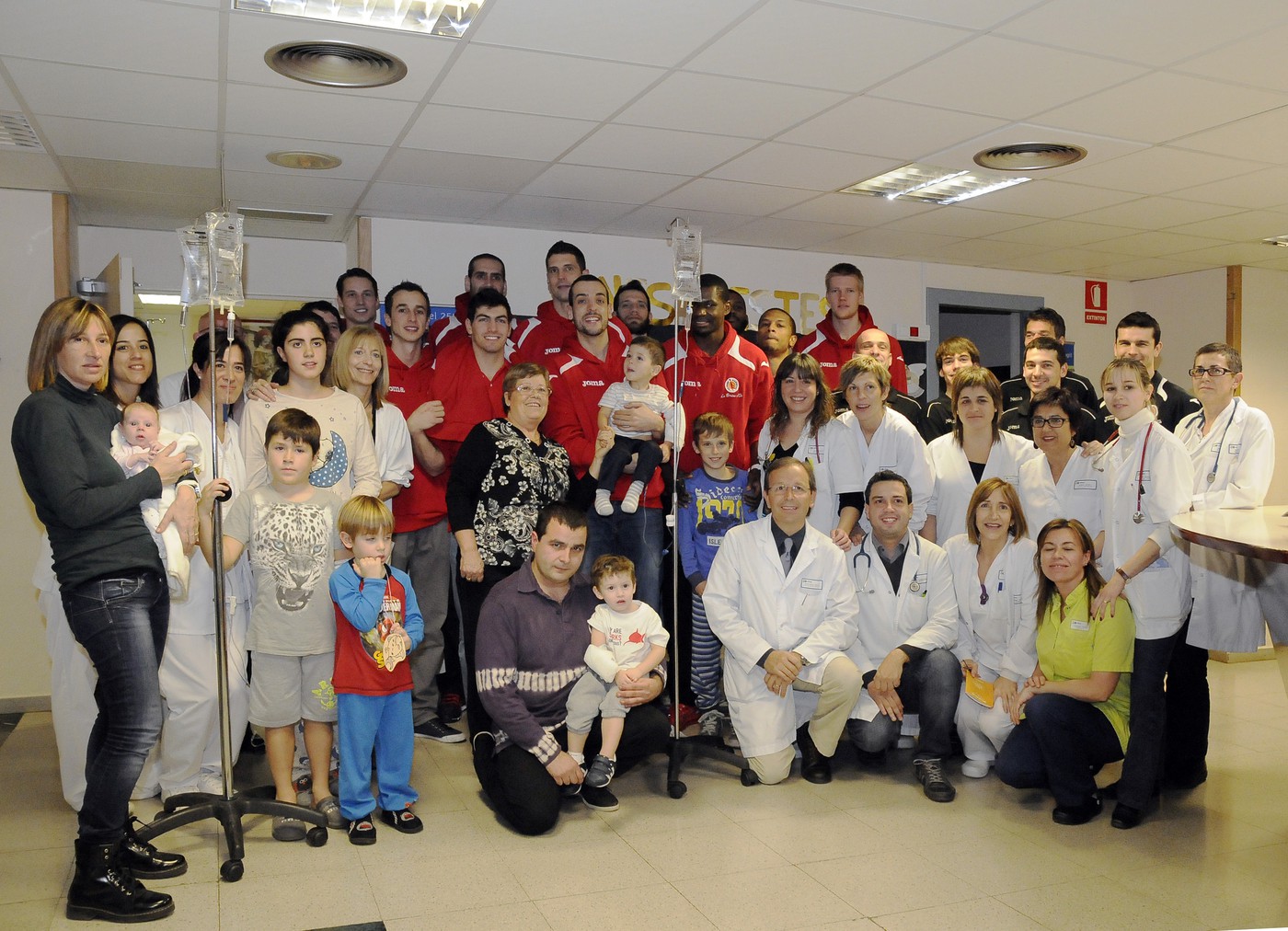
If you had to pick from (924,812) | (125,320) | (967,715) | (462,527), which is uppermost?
(125,320)

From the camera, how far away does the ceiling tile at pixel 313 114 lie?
3859mm

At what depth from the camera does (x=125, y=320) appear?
351 cm

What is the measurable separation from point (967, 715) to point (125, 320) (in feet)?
11.5

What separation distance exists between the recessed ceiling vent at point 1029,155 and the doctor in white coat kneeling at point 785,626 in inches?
73.7

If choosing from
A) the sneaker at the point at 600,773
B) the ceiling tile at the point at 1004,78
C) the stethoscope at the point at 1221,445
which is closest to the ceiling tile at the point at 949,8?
the ceiling tile at the point at 1004,78

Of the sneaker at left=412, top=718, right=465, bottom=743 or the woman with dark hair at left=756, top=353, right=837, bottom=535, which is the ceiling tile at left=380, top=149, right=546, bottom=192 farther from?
the sneaker at left=412, top=718, right=465, bottom=743

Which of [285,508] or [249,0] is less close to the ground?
[249,0]

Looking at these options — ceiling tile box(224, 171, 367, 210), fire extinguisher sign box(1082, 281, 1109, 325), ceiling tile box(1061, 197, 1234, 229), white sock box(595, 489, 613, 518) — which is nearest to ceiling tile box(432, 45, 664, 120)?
ceiling tile box(224, 171, 367, 210)

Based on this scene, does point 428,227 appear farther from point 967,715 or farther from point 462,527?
point 967,715

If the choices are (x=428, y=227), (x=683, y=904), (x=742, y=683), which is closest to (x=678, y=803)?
(x=742, y=683)

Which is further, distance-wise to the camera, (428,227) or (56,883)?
(428,227)

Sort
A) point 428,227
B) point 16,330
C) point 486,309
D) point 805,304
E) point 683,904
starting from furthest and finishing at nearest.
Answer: point 805,304 < point 428,227 < point 16,330 < point 486,309 < point 683,904

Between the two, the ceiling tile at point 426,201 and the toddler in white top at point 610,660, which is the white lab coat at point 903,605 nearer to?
the toddler in white top at point 610,660

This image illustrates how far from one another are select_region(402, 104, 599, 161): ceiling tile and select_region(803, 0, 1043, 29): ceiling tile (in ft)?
4.77
